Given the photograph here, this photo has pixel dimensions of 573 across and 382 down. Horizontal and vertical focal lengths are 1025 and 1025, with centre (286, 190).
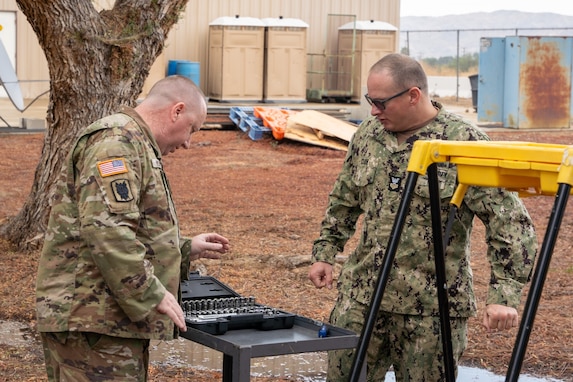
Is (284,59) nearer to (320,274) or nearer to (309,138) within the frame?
(309,138)

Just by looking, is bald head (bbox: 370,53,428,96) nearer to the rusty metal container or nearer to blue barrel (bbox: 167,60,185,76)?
the rusty metal container

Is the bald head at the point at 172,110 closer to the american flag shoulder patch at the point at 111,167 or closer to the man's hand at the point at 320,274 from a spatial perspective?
the american flag shoulder patch at the point at 111,167

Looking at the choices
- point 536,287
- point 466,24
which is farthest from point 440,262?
point 466,24

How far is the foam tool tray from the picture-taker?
12.6 ft

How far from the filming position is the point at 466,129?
4293 mm

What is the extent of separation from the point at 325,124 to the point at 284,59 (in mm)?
6513

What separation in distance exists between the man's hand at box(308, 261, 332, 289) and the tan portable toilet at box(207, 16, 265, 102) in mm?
20671

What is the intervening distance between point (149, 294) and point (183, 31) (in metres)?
23.7

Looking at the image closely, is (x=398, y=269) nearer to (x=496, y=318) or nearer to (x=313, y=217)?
(x=496, y=318)

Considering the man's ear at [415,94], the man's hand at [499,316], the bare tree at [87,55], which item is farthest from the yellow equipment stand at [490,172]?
the bare tree at [87,55]

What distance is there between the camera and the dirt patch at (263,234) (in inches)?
275

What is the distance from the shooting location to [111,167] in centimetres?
353

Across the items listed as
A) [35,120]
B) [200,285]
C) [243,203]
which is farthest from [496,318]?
[35,120]

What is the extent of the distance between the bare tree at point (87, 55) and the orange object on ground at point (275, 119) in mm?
10115
